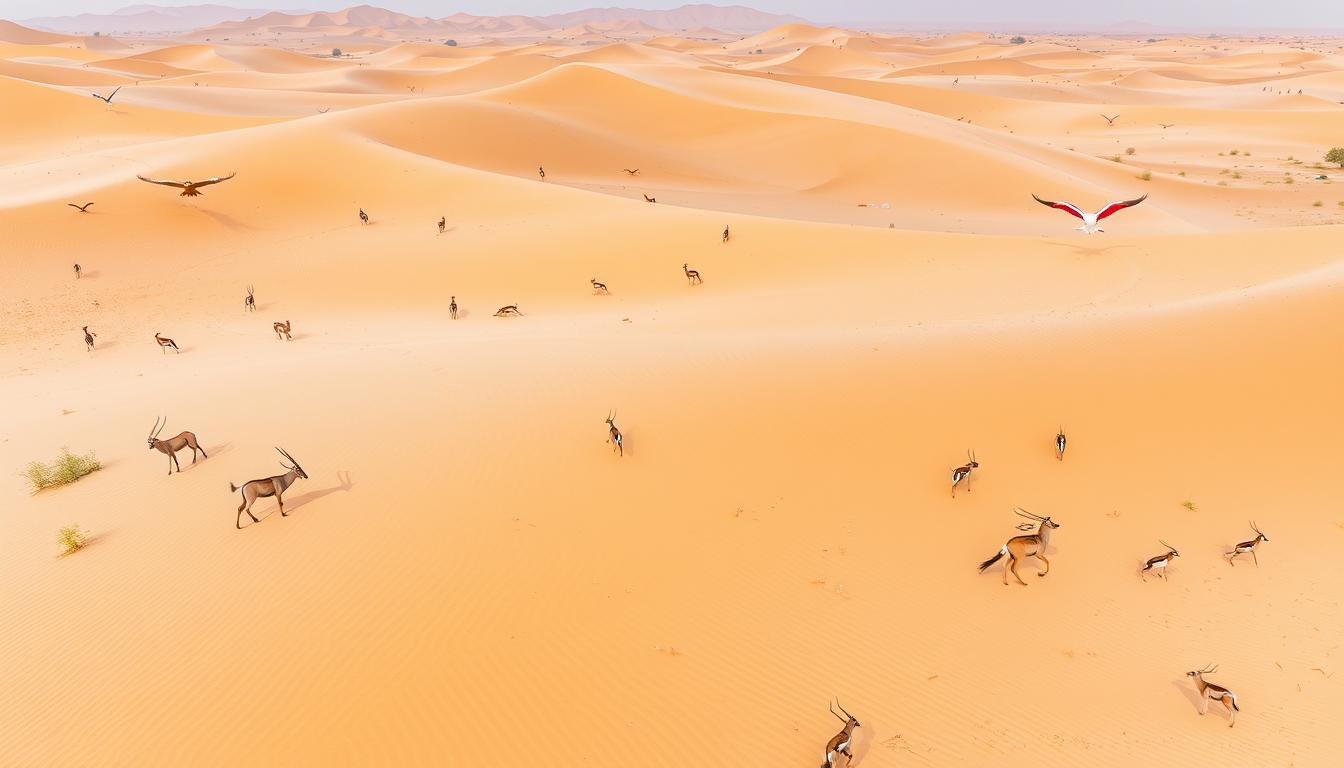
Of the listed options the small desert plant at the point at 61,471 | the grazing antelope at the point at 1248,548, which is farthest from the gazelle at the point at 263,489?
the grazing antelope at the point at 1248,548

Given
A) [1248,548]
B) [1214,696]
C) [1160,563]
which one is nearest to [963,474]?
[1160,563]

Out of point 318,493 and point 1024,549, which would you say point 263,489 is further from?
point 1024,549

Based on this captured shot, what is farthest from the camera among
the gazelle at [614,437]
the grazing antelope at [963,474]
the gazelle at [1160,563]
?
the gazelle at [614,437]

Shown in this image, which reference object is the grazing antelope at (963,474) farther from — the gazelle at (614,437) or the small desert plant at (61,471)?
the small desert plant at (61,471)

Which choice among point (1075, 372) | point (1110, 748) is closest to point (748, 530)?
point (1110, 748)

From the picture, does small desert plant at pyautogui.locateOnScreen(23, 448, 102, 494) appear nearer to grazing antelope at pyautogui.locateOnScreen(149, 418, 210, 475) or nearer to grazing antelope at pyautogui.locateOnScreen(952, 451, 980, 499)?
grazing antelope at pyautogui.locateOnScreen(149, 418, 210, 475)
